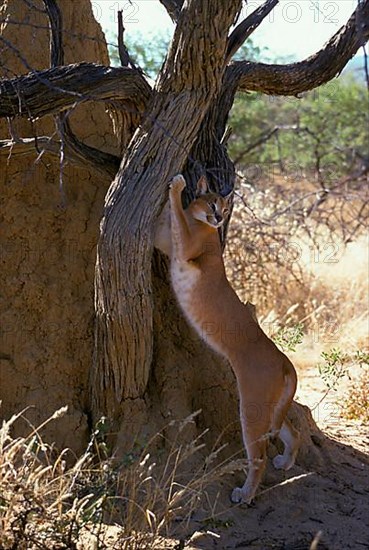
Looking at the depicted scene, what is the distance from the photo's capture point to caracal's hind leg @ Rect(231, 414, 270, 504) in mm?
5387

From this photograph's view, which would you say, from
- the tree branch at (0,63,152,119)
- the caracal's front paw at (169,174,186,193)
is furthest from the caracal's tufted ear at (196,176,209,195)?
the tree branch at (0,63,152,119)

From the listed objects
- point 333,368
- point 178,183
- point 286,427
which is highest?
point 178,183

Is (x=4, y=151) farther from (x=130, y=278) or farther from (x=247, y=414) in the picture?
(x=247, y=414)

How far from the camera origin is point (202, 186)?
19.2 feet

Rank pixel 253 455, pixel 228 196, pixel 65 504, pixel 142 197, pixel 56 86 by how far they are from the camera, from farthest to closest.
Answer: pixel 228 196 < pixel 253 455 < pixel 142 197 < pixel 56 86 < pixel 65 504

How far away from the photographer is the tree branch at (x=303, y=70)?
5969mm

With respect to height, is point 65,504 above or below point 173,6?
below

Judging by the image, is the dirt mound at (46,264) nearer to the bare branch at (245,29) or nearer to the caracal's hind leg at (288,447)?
the bare branch at (245,29)

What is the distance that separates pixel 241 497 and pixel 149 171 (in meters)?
1.89

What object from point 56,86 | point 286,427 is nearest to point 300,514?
point 286,427

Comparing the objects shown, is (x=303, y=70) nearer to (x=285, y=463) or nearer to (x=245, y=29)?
(x=245, y=29)

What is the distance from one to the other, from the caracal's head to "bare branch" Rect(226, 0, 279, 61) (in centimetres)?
79

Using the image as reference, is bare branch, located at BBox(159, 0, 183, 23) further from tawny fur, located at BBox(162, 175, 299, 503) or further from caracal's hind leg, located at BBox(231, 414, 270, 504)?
caracal's hind leg, located at BBox(231, 414, 270, 504)

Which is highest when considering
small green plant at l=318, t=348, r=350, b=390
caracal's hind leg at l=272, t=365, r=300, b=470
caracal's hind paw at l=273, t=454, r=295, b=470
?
small green plant at l=318, t=348, r=350, b=390
